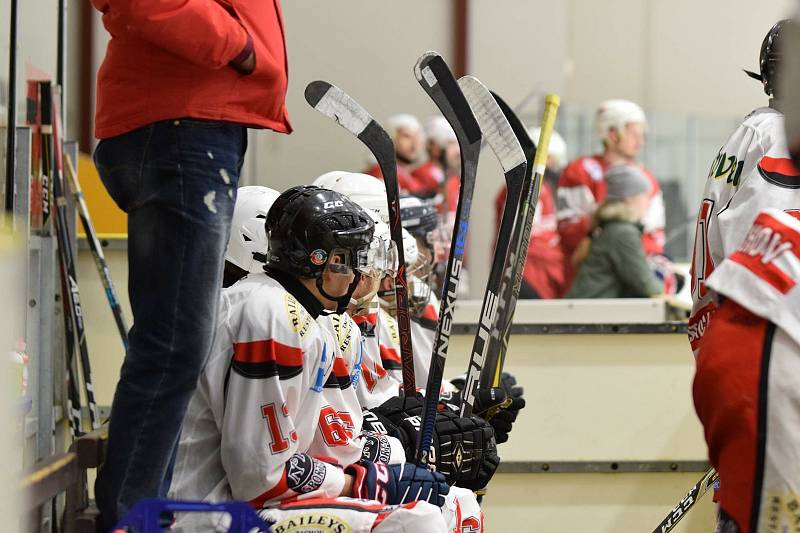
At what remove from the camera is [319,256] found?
2324 mm

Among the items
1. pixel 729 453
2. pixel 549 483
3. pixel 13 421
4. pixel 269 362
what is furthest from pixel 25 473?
pixel 549 483

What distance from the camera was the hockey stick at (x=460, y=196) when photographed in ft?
8.28

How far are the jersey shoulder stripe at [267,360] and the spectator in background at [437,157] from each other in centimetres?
584

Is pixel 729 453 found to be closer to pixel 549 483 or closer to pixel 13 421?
pixel 13 421

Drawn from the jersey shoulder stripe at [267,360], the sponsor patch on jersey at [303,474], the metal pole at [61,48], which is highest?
the metal pole at [61,48]

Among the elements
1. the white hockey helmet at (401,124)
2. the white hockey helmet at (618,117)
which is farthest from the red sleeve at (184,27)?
the white hockey helmet at (401,124)

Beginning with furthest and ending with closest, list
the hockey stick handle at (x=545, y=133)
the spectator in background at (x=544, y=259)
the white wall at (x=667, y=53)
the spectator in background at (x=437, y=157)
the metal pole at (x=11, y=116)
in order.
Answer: the white wall at (x=667, y=53)
the spectator in background at (x=437, y=157)
the spectator in background at (x=544, y=259)
the metal pole at (x=11, y=116)
the hockey stick handle at (x=545, y=133)

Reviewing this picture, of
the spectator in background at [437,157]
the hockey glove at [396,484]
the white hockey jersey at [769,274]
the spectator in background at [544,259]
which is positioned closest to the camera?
the white hockey jersey at [769,274]

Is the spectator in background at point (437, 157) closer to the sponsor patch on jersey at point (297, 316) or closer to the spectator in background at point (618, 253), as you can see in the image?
the spectator in background at point (618, 253)

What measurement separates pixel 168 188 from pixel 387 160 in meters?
0.94

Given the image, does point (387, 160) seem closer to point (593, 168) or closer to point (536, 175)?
point (536, 175)

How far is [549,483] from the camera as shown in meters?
3.73

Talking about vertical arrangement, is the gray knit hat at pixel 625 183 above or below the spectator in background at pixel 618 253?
above

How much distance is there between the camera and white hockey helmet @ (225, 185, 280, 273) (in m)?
2.82
